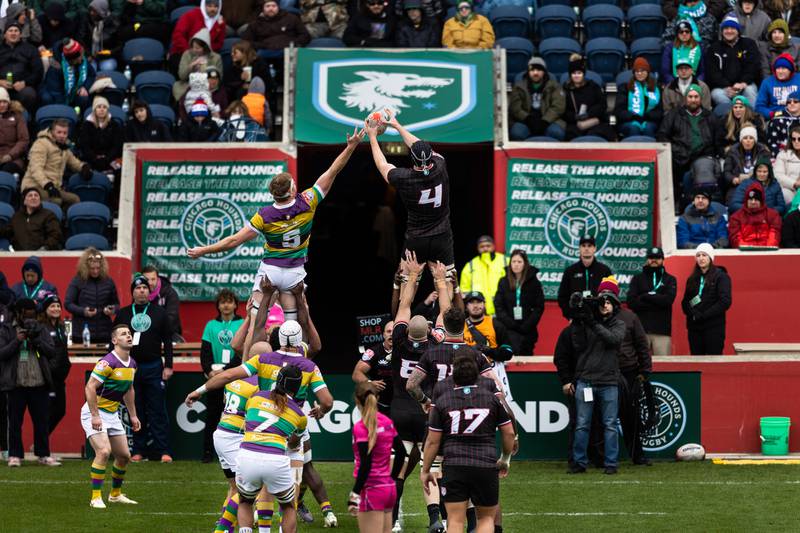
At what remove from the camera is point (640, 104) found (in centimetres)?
2417

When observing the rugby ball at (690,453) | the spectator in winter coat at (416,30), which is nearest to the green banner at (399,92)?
the spectator in winter coat at (416,30)

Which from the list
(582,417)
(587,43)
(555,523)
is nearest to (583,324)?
(582,417)

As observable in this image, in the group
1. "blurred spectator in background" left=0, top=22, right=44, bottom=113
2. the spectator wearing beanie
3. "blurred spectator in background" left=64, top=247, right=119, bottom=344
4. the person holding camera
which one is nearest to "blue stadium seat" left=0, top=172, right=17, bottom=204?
"blurred spectator in background" left=0, top=22, right=44, bottom=113

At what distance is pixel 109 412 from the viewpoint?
54.3 ft

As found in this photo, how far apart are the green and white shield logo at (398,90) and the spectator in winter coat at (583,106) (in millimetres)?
1573

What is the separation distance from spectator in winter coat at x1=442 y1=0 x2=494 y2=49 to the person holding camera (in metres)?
8.85

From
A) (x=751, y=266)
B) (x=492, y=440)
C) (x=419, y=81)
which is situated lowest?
(x=492, y=440)

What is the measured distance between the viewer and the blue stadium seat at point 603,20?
2605cm

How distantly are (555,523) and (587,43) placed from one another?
501 inches

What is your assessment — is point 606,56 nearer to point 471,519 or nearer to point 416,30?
point 416,30

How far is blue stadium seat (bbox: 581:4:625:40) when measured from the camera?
85.5ft

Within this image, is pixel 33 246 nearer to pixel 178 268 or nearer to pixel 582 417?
pixel 178 268

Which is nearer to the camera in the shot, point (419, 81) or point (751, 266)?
point (751, 266)

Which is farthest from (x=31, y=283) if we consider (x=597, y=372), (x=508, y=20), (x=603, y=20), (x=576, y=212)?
(x=603, y=20)
